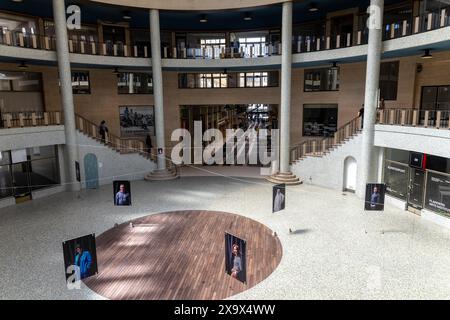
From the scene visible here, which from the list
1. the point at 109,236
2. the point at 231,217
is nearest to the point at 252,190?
the point at 231,217

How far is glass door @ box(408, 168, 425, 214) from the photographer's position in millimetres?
13570

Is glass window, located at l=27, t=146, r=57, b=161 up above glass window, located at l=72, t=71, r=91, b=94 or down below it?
below

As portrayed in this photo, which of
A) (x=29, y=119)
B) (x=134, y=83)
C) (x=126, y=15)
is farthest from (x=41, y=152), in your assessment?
(x=126, y=15)

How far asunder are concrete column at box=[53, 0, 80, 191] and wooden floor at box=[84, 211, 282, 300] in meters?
6.58

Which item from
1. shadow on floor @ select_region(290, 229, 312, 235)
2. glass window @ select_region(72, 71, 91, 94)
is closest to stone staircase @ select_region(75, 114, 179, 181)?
glass window @ select_region(72, 71, 91, 94)

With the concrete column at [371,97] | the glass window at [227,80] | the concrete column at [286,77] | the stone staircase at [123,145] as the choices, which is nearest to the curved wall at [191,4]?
the concrete column at [286,77]

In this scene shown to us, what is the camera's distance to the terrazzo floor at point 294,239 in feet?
27.3

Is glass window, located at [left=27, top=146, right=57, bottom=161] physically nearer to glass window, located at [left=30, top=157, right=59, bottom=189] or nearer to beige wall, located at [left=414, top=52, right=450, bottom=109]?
glass window, located at [left=30, top=157, right=59, bottom=189]

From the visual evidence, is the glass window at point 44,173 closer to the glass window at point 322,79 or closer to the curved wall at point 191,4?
the curved wall at point 191,4

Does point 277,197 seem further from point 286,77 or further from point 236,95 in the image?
point 236,95

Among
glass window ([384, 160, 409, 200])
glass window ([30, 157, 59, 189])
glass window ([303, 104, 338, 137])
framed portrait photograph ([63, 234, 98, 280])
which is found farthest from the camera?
glass window ([303, 104, 338, 137])

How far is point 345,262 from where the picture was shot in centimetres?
959

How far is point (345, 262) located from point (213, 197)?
7.98 m

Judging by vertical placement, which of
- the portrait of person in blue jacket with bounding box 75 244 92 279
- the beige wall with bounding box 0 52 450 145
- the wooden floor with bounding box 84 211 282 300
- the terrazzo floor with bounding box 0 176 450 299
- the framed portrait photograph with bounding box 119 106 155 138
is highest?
the beige wall with bounding box 0 52 450 145
